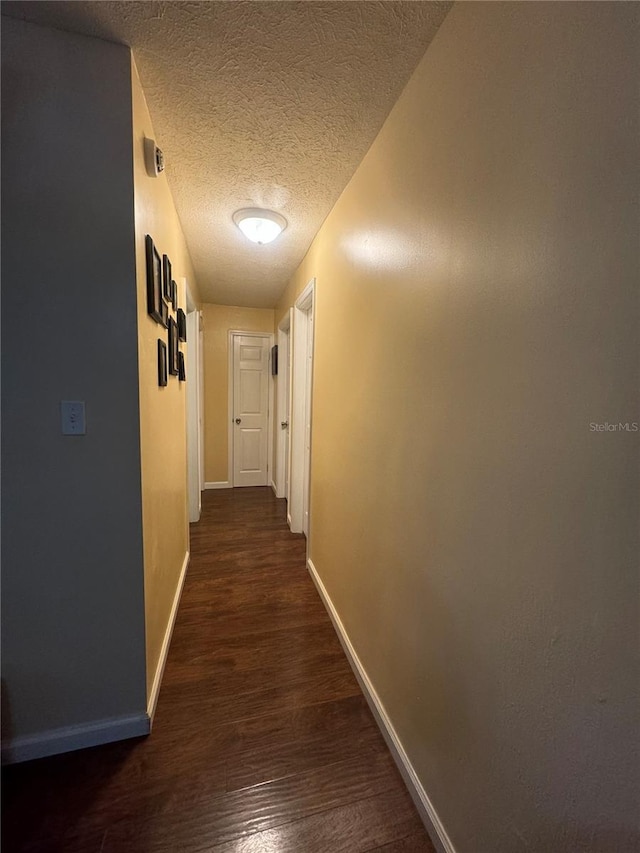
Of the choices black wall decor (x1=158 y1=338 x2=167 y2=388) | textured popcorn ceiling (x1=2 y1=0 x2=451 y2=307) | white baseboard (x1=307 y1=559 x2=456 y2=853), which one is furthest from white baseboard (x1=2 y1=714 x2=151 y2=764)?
textured popcorn ceiling (x1=2 y1=0 x2=451 y2=307)

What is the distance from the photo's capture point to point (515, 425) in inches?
29.4

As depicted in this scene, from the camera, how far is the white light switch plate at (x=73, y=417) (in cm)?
114

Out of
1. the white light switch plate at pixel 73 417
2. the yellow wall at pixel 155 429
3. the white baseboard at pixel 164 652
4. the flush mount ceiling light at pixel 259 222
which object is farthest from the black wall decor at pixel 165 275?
the white baseboard at pixel 164 652

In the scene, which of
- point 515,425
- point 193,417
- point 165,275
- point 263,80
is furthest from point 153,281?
point 193,417

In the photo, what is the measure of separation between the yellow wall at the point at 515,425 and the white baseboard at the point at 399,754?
35 millimetres

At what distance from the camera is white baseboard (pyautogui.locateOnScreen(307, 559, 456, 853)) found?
98 centimetres

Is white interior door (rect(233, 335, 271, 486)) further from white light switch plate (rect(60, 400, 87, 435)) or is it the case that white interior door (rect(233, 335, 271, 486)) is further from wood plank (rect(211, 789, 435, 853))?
wood plank (rect(211, 789, 435, 853))

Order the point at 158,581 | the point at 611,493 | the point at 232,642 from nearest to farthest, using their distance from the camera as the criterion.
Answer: the point at 611,493 → the point at 158,581 → the point at 232,642

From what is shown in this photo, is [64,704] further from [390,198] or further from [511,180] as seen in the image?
[390,198]

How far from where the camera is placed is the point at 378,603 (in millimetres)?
1409

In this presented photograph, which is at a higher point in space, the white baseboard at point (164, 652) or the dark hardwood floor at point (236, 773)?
the white baseboard at point (164, 652)

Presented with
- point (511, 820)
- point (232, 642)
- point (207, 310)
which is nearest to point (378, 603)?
point (511, 820)

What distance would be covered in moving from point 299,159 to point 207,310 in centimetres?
297

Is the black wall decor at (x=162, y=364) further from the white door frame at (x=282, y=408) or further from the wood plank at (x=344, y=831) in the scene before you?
the white door frame at (x=282, y=408)
